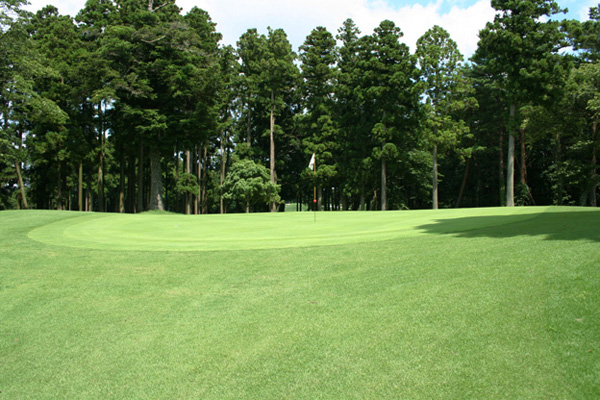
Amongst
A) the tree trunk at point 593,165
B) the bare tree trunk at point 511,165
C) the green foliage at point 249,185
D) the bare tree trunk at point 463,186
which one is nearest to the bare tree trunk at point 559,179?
the tree trunk at point 593,165

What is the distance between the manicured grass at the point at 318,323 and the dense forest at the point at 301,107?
2212cm

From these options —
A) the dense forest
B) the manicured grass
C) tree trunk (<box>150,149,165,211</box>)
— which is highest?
the dense forest

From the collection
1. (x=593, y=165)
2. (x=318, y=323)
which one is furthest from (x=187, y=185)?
(x=318, y=323)

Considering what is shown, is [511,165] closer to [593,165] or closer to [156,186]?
[593,165]

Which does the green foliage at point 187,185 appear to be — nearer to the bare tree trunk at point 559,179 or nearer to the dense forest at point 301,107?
the dense forest at point 301,107

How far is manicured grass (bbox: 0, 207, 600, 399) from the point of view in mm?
3566

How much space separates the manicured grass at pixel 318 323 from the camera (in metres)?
3.57

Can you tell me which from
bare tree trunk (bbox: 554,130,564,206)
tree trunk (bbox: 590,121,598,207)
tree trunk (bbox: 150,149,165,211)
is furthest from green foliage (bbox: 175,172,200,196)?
tree trunk (bbox: 590,121,598,207)

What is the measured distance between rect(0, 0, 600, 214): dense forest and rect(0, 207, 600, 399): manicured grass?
22.1 m

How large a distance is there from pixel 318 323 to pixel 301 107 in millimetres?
47656

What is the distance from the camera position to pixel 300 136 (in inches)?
1939

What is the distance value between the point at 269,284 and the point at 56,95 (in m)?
36.6

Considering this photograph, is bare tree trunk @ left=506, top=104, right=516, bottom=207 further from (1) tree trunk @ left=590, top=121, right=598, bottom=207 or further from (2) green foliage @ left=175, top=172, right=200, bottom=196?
(2) green foliage @ left=175, top=172, right=200, bottom=196

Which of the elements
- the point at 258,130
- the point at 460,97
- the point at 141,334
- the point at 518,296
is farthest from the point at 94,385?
the point at 258,130
